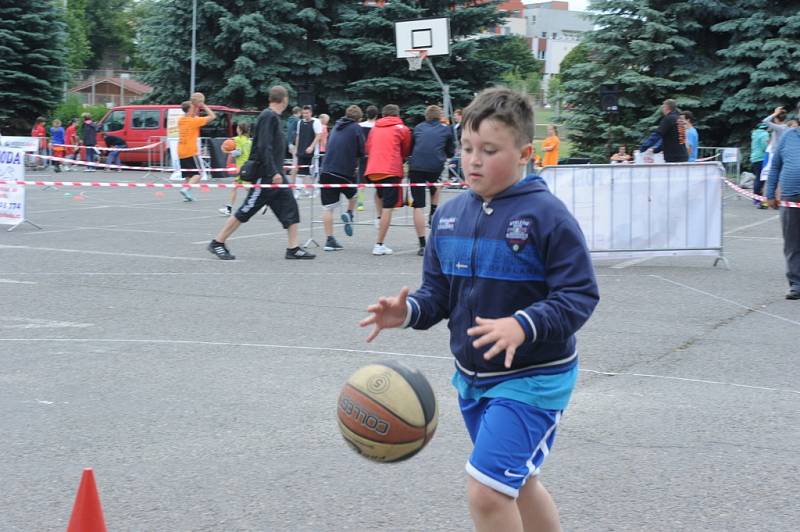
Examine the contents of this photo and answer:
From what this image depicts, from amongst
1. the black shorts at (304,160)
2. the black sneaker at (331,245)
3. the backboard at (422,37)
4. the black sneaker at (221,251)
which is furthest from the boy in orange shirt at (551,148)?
the black sneaker at (221,251)

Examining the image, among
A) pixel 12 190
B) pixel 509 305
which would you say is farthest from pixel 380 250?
pixel 509 305

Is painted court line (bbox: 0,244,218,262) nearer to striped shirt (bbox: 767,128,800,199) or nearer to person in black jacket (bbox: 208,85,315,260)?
person in black jacket (bbox: 208,85,315,260)

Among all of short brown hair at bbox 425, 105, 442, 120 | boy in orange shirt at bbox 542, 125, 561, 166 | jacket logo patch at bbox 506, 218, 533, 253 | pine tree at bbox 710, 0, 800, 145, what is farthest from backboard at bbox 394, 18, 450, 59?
jacket logo patch at bbox 506, 218, 533, 253

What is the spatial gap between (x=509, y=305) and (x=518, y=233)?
23cm

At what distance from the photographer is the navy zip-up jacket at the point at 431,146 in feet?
45.4

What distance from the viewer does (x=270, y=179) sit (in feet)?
41.8

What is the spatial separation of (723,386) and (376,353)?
2404 mm

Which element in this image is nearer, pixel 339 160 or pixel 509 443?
pixel 509 443

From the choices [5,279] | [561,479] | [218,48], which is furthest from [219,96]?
[561,479]

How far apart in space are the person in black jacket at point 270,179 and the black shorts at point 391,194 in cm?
133

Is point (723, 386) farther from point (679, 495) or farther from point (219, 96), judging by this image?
point (219, 96)

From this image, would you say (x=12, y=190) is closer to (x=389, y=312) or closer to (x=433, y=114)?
(x=433, y=114)

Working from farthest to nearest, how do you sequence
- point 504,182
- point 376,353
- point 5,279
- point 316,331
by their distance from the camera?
point 5,279 → point 316,331 → point 376,353 → point 504,182

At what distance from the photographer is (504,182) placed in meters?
3.38
